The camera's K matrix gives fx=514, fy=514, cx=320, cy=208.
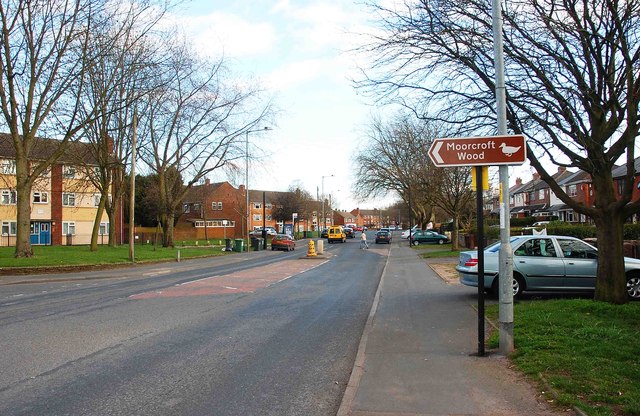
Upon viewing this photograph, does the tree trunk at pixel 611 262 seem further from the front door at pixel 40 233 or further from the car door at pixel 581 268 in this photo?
the front door at pixel 40 233

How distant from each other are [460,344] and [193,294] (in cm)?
863

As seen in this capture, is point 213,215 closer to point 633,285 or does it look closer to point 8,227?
point 8,227

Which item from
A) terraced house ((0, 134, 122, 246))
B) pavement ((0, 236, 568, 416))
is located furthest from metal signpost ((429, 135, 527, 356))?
terraced house ((0, 134, 122, 246))

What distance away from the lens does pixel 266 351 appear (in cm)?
746

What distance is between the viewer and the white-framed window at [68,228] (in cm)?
4988

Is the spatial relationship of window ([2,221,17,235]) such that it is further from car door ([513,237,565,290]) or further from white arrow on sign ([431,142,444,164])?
white arrow on sign ([431,142,444,164])

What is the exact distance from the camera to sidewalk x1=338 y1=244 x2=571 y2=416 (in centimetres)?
484

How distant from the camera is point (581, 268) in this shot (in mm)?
11461

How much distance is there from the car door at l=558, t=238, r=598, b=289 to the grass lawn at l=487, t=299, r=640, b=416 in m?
1.79

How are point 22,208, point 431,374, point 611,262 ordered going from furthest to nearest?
point 22,208 < point 611,262 < point 431,374

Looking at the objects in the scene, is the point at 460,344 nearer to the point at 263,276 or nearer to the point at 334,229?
the point at 263,276

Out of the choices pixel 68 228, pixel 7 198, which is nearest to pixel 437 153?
pixel 7 198

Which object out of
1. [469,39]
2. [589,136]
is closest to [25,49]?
[469,39]

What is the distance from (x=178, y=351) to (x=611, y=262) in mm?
8070
